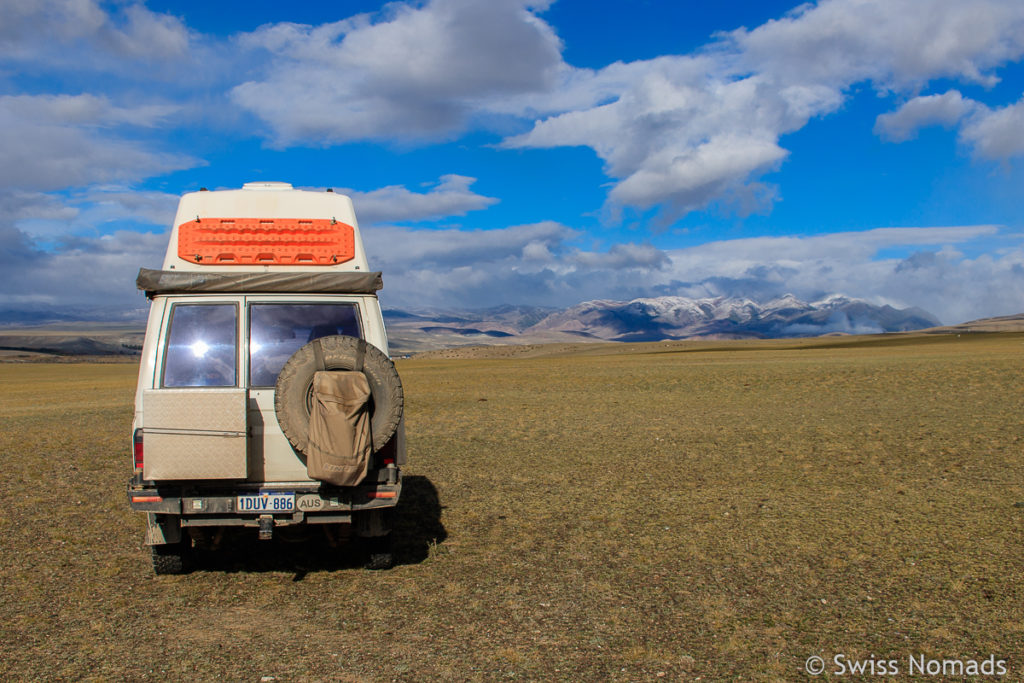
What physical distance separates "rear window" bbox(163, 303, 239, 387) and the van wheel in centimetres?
175

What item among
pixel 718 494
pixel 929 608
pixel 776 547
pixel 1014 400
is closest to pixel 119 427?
pixel 718 494

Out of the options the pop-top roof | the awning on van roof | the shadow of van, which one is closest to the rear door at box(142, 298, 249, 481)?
the awning on van roof

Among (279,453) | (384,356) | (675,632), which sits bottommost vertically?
(675,632)

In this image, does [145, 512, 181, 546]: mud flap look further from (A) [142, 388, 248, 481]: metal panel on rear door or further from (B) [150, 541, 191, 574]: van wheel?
(A) [142, 388, 248, 481]: metal panel on rear door

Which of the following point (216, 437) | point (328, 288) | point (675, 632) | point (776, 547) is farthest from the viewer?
point (776, 547)

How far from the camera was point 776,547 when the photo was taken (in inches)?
325

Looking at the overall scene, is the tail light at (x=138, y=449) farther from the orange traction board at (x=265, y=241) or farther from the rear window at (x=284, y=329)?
the orange traction board at (x=265, y=241)

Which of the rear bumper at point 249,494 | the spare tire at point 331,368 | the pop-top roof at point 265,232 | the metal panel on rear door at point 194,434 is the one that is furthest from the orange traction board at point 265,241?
the rear bumper at point 249,494

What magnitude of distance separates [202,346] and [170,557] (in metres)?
2.22

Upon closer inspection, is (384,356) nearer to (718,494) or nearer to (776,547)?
(776,547)

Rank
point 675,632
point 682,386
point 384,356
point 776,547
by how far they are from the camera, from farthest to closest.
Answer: point 682,386, point 776,547, point 384,356, point 675,632

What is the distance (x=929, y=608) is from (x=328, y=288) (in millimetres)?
A: 6200

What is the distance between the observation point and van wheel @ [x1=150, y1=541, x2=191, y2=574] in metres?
7.43

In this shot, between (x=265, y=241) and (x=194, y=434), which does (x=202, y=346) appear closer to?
(x=194, y=434)
